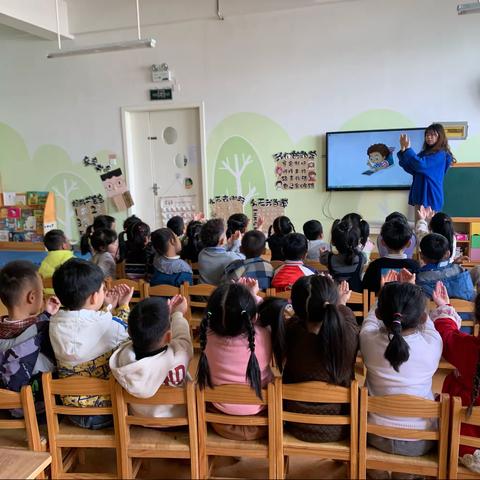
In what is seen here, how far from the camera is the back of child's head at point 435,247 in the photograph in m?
2.40

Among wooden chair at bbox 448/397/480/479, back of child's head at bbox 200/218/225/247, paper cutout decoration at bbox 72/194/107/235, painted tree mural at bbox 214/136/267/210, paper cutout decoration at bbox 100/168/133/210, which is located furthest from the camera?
paper cutout decoration at bbox 72/194/107/235

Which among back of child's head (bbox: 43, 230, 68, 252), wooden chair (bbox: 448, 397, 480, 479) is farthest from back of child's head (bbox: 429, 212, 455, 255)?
back of child's head (bbox: 43, 230, 68, 252)

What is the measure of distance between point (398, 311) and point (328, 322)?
9.3 inches

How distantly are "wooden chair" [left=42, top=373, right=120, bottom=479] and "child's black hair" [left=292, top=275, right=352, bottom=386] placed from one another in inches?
29.3

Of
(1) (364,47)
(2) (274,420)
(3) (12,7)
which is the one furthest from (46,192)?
(2) (274,420)

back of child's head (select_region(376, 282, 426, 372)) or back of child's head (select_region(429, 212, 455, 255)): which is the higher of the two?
back of child's head (select_region(429, 212, 455, 255))

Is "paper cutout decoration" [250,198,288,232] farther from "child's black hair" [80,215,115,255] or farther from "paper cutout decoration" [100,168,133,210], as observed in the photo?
"child's black hair" [80,215,115,255]

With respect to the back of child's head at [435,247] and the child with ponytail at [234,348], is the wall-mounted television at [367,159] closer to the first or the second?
the back of child's head at [435,247]

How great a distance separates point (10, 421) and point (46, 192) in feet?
16.9

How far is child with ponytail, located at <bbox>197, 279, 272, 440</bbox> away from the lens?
1.62m

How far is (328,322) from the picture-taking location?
1587mm

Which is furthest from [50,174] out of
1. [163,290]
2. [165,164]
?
[163,290]

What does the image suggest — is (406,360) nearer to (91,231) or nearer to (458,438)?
(458,438)

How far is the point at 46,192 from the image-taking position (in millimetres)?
6332
